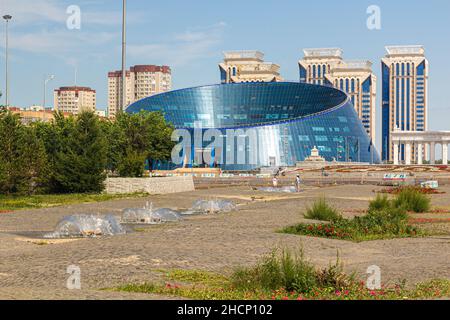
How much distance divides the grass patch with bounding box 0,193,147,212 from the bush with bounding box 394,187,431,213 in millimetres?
19591

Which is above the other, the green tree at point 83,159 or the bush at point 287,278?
the green tree at point 83,159

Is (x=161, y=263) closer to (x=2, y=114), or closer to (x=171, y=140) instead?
(x=2, y=114)

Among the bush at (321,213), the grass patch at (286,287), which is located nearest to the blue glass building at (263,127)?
the bush at (321,213)

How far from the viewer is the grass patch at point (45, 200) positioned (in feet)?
138

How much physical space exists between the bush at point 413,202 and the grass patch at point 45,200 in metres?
19.6

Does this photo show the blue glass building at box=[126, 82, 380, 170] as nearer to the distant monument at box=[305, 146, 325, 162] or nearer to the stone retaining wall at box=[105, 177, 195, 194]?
the distant monument at box=[305, 146, 325, 162]

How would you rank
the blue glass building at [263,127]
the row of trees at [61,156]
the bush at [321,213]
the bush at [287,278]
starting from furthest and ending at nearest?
the blue glass building at [263,127] < the row of trees at [61,156] < the bush at [321,213] < the bush at [287,278]

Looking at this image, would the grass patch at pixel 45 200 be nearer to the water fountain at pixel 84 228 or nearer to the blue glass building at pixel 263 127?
the water fountain at pixel 84 228

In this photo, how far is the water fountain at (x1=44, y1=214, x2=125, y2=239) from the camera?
2623cm

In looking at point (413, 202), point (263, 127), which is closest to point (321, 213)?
point (413, 202)

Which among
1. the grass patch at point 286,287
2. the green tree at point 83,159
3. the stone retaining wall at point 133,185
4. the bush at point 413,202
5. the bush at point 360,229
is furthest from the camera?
the stone retaining wall at point 133,185

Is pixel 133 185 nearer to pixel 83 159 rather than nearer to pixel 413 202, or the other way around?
pixel 83 159

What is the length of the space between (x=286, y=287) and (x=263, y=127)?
477ft
